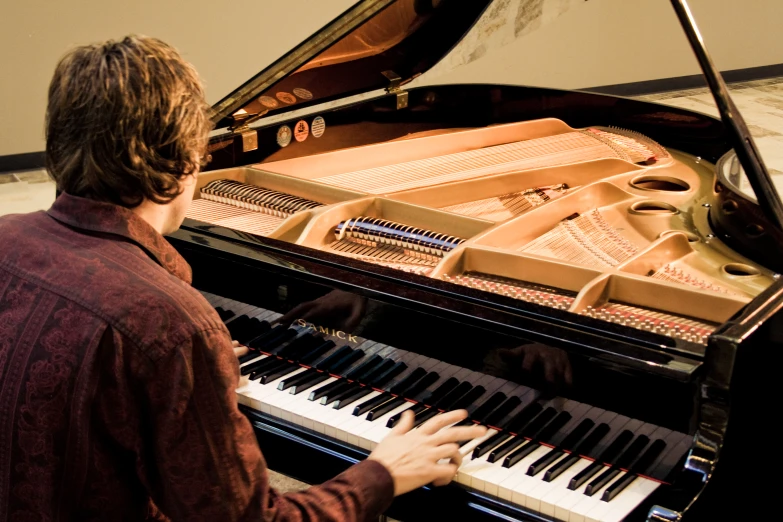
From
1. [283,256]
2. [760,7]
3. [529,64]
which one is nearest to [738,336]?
[283,256]

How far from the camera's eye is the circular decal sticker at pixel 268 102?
10.9 feet

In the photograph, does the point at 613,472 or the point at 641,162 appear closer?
the point at 613,472

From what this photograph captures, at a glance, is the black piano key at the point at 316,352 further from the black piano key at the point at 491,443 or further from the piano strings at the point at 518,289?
the black piano key at the point at 491,443

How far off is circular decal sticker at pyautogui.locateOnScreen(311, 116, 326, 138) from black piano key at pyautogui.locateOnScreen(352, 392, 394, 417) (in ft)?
5.41

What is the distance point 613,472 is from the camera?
1884 mm

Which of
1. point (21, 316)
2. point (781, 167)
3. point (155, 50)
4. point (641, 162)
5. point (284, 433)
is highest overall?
point (155, 50)

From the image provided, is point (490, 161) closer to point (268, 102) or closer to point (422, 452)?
point (268, 102)

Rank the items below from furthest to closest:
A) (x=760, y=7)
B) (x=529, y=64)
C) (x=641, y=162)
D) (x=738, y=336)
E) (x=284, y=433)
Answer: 1. (x=760, y=7)
2. (x=529, y=64)
3. (x=641, y=162)
4. (x=284, y=433)
5. (x=738, y=336)

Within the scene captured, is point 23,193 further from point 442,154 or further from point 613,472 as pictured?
point 613,472

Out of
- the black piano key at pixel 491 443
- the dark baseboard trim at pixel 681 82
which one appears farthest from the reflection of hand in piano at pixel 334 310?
the dark baseboard trim at pixel 681 82

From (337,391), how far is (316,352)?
133 mm

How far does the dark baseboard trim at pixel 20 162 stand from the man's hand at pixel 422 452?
5.78 m

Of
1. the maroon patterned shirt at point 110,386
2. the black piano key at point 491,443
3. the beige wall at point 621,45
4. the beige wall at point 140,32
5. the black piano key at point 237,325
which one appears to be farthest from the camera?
the beige wall at point 621,45

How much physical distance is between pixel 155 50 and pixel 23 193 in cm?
551
